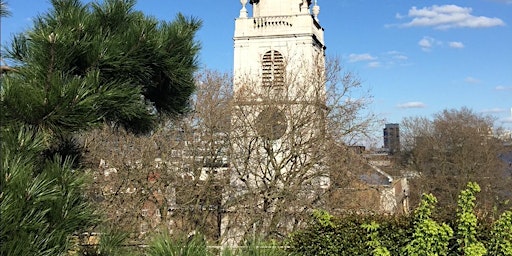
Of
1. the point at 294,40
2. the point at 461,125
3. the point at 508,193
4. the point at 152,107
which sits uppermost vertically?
the point at 294,40

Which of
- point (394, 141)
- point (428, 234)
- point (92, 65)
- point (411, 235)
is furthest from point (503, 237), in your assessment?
point (394, 141)

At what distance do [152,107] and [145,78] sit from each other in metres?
0.35

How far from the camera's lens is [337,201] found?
13695 millimetres

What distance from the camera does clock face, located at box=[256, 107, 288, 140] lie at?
565 inches

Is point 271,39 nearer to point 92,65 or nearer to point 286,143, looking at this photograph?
point 286,143

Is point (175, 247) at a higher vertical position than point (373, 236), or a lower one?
higher

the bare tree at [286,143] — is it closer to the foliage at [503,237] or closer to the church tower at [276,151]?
the church tower at [276,151]

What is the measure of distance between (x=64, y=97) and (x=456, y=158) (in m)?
32.9

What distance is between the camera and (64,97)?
83.3 inches

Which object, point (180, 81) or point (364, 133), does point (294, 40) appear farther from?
point (180, 81)

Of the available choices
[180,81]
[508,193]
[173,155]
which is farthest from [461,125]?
[180,81]

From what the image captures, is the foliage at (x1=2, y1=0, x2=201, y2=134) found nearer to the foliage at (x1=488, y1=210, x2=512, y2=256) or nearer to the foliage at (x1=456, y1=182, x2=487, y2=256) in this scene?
the foliage at (x1=456, y1=182, x2=487, y2=256)

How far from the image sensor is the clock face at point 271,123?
565 inches

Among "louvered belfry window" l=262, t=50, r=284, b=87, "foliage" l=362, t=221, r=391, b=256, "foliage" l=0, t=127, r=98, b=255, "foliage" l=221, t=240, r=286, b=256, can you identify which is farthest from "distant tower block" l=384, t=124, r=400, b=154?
"foliage" l=0, t=127, r=98, b=255
